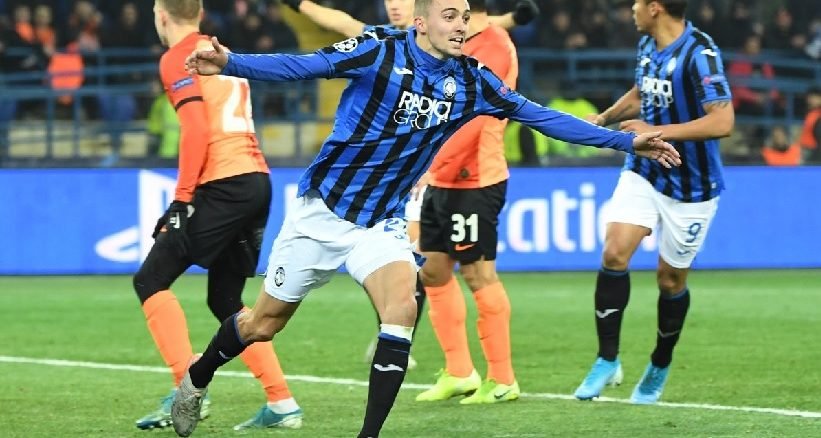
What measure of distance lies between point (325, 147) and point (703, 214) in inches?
96.2

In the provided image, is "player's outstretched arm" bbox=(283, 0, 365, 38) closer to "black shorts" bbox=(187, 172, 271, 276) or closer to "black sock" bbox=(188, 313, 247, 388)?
"black shorts" bbox=(187, 172, 271, 276)

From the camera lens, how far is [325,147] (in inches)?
252

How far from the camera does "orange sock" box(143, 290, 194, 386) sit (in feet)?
23.7

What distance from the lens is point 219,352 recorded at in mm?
6660

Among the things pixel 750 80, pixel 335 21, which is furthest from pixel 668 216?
pixel 750 80

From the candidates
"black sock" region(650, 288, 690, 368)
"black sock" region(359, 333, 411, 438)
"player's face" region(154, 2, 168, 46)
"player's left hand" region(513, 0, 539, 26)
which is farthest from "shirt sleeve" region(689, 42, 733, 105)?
"player's face" region(154, 2, 168, 46)

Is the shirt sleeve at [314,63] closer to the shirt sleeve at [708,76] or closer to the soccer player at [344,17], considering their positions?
the shirt sleeve at [708,76]

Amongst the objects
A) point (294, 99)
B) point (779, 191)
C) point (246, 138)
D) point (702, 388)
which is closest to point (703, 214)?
point (702, 388)

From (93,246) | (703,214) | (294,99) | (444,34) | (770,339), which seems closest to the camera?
(444,34)

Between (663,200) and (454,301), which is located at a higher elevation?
(663,200)

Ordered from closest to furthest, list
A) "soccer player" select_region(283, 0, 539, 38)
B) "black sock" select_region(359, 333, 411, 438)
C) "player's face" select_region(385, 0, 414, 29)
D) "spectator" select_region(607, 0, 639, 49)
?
"black sock" select_region(359, 333, 411, 438) → "player's face" select_region(385, 0, 414, 29) → "soccer player" select_region(283, 0, 539, 38) → "spectator" select_region(607, 0, 639, 49)

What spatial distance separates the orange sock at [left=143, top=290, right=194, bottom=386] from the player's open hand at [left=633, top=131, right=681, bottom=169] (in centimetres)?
224

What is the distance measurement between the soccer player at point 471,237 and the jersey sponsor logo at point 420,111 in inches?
66.6

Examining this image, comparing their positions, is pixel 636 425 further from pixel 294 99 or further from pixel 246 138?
pixel 294 99
